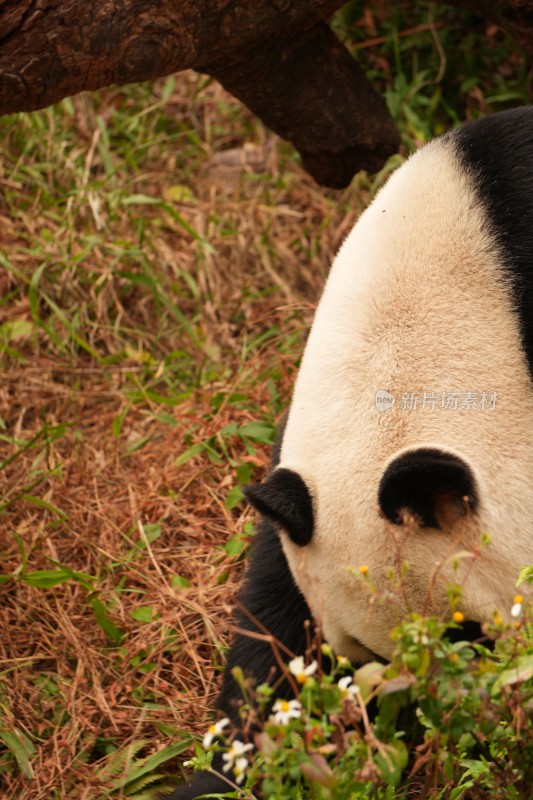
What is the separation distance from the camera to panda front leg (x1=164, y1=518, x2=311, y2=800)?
2.61 meters

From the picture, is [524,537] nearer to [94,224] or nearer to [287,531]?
[287,531]

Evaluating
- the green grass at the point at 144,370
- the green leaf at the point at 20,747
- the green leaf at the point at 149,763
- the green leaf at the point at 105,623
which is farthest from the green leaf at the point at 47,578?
the green leaf at the point at 149,763

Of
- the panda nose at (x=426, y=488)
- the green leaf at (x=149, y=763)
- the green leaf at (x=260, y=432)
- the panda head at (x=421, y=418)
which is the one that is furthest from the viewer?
the green leaf at (x=260, y=432)

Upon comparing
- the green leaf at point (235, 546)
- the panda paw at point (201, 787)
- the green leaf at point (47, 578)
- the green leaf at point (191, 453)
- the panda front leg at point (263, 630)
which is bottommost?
the green leaf at point (235, 546)

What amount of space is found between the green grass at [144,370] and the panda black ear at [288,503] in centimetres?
100

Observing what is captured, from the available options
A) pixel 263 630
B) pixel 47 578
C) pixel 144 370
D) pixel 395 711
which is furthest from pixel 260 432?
pixel 395 711

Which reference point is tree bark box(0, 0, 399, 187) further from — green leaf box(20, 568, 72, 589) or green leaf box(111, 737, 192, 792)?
green leaf box(111, 737, 192, 792)

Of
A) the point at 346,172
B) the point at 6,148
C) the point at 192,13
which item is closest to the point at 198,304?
the point at 346,172

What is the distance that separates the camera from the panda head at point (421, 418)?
2.11m

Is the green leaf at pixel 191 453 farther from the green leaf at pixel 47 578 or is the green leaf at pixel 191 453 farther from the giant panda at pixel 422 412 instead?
the giant panda at pixel 422 412

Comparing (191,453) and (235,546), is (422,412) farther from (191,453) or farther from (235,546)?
(191,453)

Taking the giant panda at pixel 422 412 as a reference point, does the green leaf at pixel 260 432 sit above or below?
below

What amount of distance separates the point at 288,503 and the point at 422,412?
1.15 ft

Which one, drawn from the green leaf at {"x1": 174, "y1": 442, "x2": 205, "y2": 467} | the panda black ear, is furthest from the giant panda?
the green leaf at {"x1": 174, "y1": 442, "x2": 205, "y2": 467}
